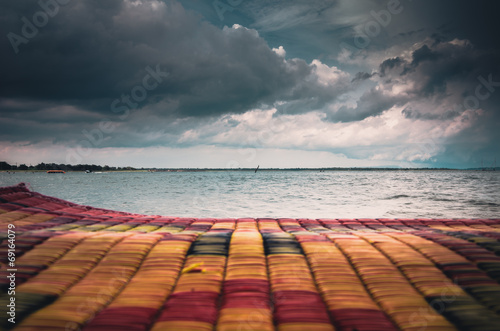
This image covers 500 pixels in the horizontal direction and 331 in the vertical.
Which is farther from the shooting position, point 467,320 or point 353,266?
point 353,266

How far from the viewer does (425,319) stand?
1539 millimetres

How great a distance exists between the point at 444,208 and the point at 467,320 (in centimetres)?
1371

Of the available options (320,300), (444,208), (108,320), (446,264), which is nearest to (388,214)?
(444,208)

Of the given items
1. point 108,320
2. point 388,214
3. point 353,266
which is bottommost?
point 388,214

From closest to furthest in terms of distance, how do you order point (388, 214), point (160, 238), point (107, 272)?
point (107, 272)
point (160, 238)
point (388, 214)

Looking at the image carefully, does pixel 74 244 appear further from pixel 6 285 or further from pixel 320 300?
pixel 320 300

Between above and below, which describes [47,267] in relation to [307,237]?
below

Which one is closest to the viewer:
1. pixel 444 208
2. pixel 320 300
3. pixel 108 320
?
pixel 108 320

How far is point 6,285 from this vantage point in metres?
1.78

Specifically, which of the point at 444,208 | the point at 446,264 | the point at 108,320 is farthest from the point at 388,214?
the point at 108,320

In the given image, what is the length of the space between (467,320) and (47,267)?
9.37 feet

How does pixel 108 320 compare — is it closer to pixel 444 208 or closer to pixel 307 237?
pixel 307 237

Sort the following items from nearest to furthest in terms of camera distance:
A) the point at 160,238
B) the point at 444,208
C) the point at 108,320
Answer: the point at 108,320
the point at 160,238
the point at 444,208

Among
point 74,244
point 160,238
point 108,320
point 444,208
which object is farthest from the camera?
point 444,208
